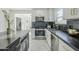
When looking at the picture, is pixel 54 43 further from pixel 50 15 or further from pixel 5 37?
pixel 5 37

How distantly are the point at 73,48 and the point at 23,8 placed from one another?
84 cm

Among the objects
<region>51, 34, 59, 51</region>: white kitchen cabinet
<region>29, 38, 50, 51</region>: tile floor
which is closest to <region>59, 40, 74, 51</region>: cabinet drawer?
<region>51, 34, 59, 51</region>: white kitchen cabinet

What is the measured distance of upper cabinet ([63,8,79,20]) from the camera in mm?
1678

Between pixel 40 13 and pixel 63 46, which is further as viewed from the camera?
pixel 40 13

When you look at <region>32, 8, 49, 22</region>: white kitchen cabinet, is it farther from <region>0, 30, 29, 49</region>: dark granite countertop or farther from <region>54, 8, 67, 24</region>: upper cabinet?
<region>0, 30, 29, 49</region>: dark granite countertop

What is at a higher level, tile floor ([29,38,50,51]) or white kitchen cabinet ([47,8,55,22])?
white kitchen cabinet ([47,8,55,22])

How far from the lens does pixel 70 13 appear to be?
5.77ft

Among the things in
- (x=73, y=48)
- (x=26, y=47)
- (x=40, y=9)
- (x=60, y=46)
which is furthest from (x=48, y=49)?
(x=40, y=9)

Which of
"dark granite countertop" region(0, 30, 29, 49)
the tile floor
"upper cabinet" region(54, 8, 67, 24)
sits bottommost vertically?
the tile floor

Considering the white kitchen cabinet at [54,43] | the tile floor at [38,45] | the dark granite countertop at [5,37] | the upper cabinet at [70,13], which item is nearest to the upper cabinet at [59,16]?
the upper cabinet at [70,13]

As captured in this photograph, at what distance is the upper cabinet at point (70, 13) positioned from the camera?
5.50 feet

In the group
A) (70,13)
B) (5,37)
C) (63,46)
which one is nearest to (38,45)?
(63,46)

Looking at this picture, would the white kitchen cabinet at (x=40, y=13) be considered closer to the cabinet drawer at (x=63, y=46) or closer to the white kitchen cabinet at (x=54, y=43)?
the white kitchen cabinet at (x=54, y=43)

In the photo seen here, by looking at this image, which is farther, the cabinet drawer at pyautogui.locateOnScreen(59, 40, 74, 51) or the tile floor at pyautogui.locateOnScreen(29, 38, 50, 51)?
the tile floor at pyautogui.locateOnScreen(29, 38, 50, 51)
